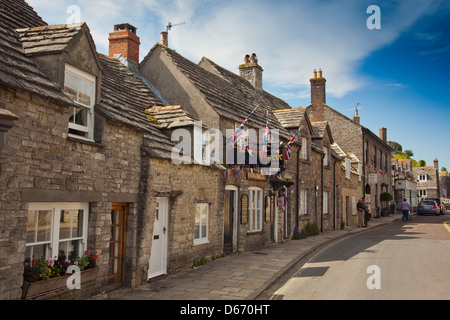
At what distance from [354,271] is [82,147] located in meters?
8.07

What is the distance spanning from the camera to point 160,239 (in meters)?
10.1

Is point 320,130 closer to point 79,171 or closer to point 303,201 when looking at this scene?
point 303,201

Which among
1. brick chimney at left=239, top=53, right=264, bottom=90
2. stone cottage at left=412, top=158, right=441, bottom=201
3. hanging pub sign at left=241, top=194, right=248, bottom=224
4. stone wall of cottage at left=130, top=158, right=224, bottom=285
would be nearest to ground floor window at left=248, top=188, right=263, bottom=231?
hanging pub sign at left=241, top=194, right=248, bottom=224

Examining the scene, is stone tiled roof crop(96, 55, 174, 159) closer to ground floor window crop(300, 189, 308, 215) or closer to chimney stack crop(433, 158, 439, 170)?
ground floor window crop(300, 189, 308, 215)

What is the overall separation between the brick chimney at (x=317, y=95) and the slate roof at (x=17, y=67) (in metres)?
25.3

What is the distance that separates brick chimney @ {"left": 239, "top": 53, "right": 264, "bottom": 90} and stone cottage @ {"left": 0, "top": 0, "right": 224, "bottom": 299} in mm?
13451

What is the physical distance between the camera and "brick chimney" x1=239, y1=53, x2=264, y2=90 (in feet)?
77.5

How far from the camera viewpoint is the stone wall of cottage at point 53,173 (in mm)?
5918

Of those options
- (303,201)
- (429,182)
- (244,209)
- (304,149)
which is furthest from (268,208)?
(429,182)

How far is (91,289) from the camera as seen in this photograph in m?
7.70

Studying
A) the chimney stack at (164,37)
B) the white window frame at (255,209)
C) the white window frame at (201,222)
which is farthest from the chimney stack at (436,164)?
the white window frame at (201,222)

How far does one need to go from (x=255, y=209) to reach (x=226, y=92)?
5.56 m
